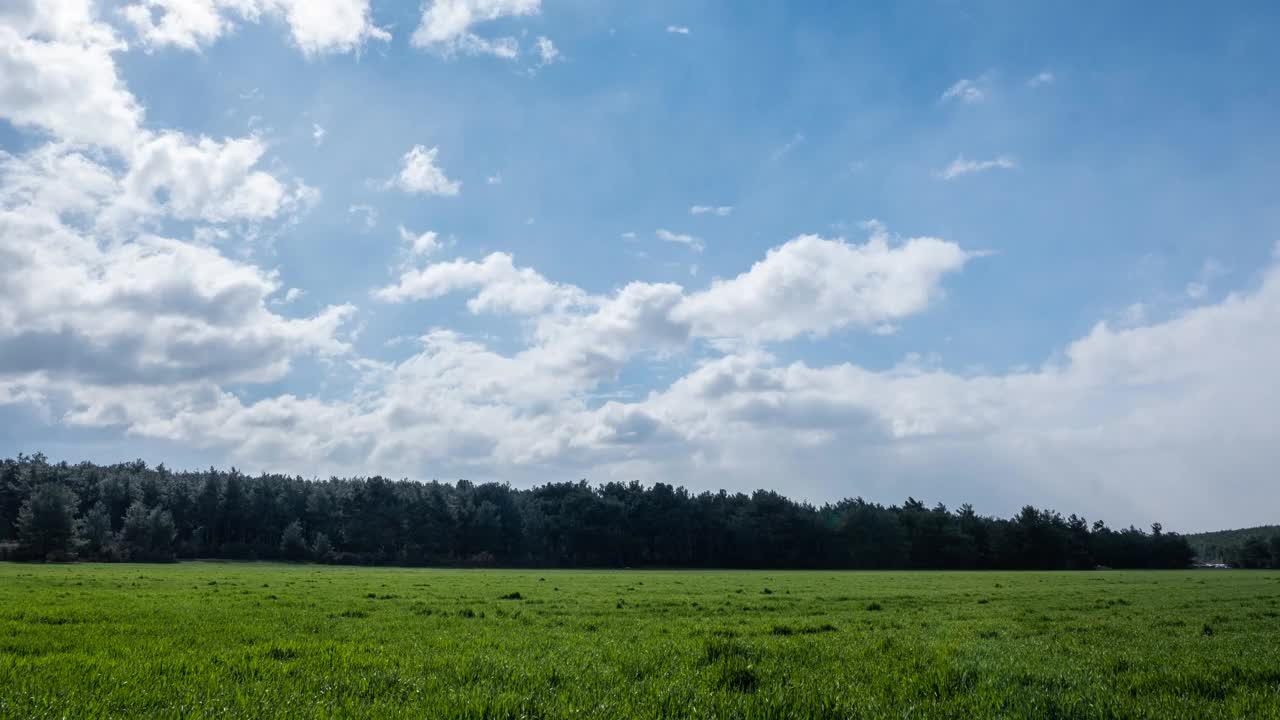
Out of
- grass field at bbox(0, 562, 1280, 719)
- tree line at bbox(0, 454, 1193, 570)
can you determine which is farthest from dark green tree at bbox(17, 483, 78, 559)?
grass field at bbox(0, 562, 1280, 719)

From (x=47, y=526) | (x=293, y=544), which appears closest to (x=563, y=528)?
(x=293, y=544)

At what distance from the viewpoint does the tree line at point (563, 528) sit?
465ft

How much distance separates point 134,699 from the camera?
9500mm

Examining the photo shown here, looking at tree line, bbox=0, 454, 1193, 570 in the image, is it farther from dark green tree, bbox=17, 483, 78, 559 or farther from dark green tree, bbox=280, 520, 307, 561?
dark green tree, bbox=17, 483, 78, 559

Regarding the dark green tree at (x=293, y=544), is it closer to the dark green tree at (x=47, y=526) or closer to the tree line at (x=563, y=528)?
the tree line at (x=563, y=528)

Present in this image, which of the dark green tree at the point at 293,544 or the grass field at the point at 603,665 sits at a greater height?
the grass field at the point at 603,665

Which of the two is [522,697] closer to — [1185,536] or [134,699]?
[134,699]

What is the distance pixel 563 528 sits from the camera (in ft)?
487

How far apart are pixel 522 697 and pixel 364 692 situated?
7.48 ft

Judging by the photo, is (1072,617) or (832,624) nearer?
(832,624)

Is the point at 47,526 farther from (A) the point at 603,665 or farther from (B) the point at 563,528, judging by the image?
(A) the point at 603,665

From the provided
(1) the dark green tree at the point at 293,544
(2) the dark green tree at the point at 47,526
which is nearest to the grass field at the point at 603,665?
(2) the dark green tree at the point at 47,526

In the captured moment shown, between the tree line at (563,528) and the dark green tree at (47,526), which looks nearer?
the dark green tree at (47,526)

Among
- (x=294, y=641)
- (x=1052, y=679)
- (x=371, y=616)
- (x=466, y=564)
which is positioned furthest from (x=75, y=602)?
(x=466, y=564)
